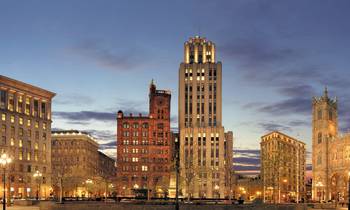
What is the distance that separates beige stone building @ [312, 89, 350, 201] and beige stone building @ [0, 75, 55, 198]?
298 ft

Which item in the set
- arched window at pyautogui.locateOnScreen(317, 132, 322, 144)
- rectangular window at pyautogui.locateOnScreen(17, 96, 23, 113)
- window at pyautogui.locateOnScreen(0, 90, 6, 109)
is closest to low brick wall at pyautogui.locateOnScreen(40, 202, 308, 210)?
window at pyautogui.locateOnScreen(0, 90, 6, 109)

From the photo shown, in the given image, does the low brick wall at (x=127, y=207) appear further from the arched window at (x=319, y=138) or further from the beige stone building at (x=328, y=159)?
the arched window at (x=319, y=138)

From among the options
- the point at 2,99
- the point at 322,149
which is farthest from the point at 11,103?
the point at 322,149

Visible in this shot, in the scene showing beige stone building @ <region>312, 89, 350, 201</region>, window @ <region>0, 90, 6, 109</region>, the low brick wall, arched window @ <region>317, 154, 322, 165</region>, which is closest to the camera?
the low brick wall

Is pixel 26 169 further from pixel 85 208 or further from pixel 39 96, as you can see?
pixel 85 208

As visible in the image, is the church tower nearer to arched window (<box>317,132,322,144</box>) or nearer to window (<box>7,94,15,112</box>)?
arched window (<box>317,132,322,144</box>)

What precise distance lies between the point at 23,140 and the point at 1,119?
11621 millimetres

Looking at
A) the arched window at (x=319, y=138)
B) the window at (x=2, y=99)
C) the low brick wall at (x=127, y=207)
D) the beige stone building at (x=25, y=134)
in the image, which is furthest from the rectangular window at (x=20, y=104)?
the arched window at (x=319, y=138)

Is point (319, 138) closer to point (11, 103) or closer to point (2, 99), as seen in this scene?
point (11, 103)

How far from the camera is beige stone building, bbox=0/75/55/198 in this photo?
159 m

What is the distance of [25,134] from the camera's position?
168m

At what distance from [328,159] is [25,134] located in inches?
4161

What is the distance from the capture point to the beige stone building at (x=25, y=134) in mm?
158625

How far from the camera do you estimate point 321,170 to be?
634ft
